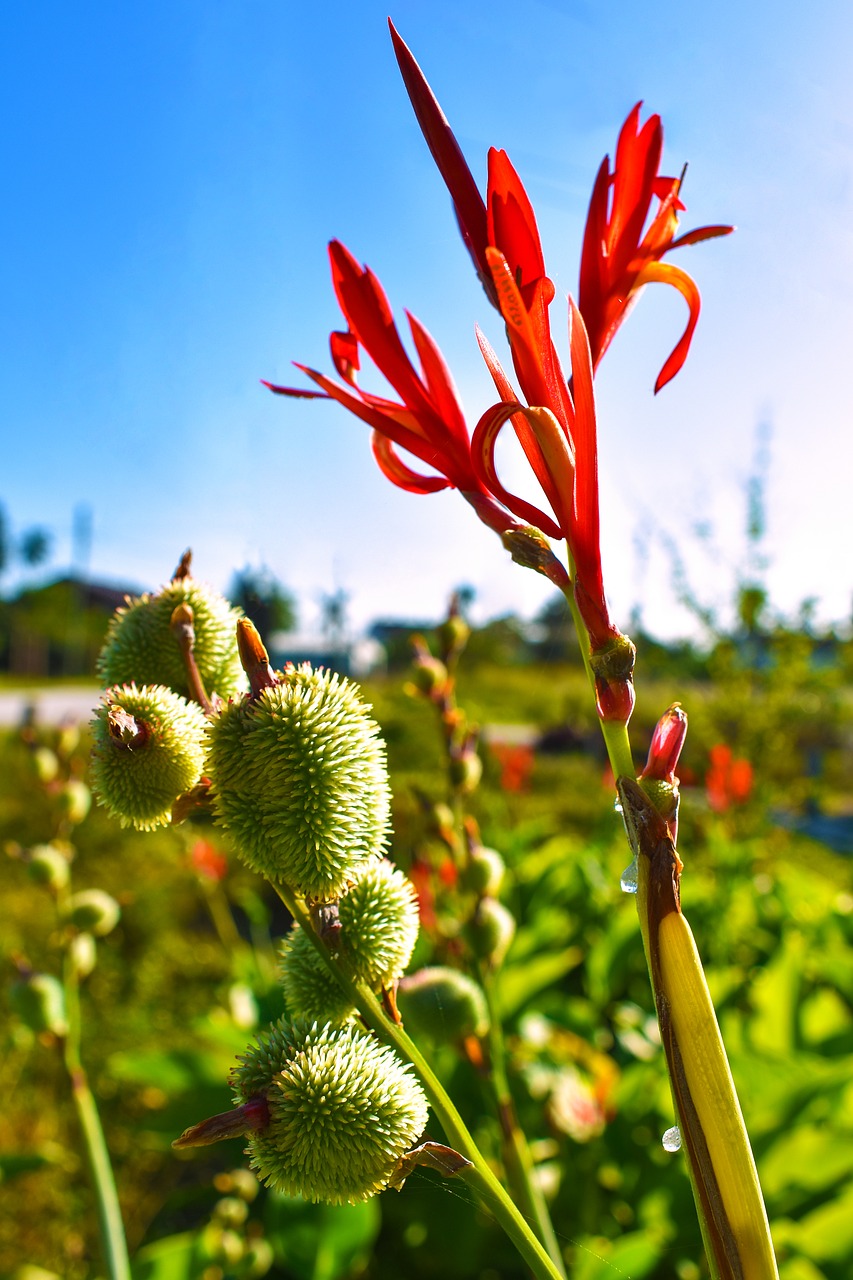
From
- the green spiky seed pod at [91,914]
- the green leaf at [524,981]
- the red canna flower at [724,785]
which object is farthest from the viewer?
the red canna flower at [724,785]

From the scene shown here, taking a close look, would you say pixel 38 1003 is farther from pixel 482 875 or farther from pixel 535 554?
pixel 535 554

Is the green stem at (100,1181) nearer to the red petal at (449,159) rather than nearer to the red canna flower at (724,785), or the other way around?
the red petal at (449,159)

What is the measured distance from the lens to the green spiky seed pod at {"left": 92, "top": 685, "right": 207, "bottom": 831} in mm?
406

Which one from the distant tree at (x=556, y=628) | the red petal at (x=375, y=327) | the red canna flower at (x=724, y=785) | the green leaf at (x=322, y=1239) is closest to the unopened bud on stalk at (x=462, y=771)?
the distant tree at (x=556, y=628)

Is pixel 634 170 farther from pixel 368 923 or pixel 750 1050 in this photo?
pixel 750 1050

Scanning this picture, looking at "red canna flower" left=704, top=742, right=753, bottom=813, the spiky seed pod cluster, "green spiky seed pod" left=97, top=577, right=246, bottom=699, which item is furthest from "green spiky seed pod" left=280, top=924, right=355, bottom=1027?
"red canna flower" left=704, top=742, right=753, bottom=813

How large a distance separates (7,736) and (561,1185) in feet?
28.1

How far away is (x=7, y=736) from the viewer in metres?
8.88

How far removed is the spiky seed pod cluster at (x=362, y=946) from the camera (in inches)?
16.7

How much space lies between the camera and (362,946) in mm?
423

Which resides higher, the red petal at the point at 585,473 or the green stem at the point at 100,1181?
the red petal at the point at 585,473

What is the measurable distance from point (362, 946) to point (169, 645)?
202 mm

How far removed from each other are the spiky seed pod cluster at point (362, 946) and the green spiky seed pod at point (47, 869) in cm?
74

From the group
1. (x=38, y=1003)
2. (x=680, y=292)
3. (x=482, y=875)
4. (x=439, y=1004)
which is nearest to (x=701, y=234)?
(x=680, y=292)
